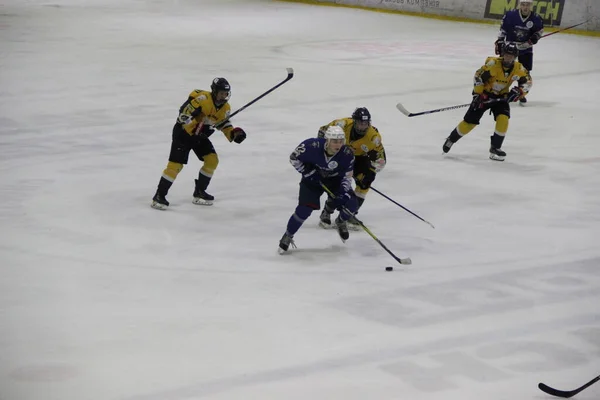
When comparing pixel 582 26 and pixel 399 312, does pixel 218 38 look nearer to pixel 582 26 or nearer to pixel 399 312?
pixel 582 26

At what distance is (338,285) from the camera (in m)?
5.66

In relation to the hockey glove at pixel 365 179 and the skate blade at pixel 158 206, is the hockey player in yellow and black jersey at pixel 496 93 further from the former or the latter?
the skate blade at pixel 158 206

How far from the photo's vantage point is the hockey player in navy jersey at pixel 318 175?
6.06m

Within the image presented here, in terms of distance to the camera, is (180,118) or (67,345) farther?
(180,118)

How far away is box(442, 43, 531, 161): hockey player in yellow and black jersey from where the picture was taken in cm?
862

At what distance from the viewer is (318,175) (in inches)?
242

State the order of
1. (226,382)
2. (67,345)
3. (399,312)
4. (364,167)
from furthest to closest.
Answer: (364,167)
(399,312)
(67,345)
(226,382)

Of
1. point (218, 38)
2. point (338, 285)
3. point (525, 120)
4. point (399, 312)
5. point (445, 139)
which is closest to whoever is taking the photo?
point (399, 312)

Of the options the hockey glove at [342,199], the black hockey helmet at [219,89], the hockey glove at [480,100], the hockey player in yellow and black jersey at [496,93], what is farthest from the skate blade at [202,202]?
the hockey glove at [480,100]

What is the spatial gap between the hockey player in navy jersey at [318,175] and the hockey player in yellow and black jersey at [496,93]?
287 centimetres

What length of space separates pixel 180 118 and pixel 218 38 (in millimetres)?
8899

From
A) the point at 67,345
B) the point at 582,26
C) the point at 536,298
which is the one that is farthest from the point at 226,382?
the point at 582,26

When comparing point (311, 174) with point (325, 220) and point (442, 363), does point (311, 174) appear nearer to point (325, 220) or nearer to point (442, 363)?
point (325, 220)

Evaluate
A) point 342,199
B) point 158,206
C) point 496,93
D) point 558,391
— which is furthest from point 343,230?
point 496,93
